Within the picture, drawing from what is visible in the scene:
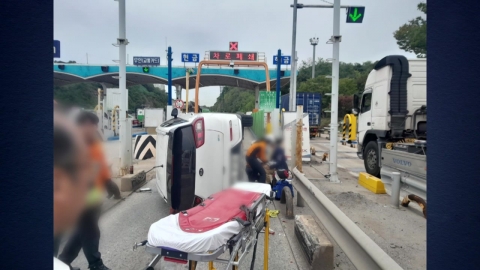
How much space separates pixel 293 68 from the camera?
13570mm

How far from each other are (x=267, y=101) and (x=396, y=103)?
328 cm

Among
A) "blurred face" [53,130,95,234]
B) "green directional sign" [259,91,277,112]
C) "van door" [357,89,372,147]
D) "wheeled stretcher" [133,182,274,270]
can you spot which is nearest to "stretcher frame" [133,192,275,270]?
"wheeled stretcher" [133,182,274,270]

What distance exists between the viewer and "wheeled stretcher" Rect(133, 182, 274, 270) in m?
1.93

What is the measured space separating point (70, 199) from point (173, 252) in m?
0.80

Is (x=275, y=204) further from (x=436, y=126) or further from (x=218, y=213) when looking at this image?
(x=436, y=126)

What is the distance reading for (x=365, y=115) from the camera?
915 centimetres

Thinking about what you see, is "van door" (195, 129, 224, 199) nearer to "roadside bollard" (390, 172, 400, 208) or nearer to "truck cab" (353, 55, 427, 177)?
"roadside bollard" (390, 172, 400, 208)

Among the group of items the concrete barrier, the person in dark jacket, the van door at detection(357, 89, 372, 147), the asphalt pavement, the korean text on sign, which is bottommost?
the asphalt pavement

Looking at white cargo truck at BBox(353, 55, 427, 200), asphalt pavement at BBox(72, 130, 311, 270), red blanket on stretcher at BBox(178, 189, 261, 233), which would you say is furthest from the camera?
white cargo truck at BBox(353, 55, 427, 200)

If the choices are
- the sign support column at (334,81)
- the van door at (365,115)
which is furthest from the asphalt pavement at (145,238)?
the van door at (365,115)

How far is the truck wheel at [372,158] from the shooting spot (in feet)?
28.0

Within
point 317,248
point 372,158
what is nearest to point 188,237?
point 317,248

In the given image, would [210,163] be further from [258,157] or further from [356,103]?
[356,103]

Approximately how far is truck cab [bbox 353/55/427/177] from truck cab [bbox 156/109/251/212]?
16.1ft
